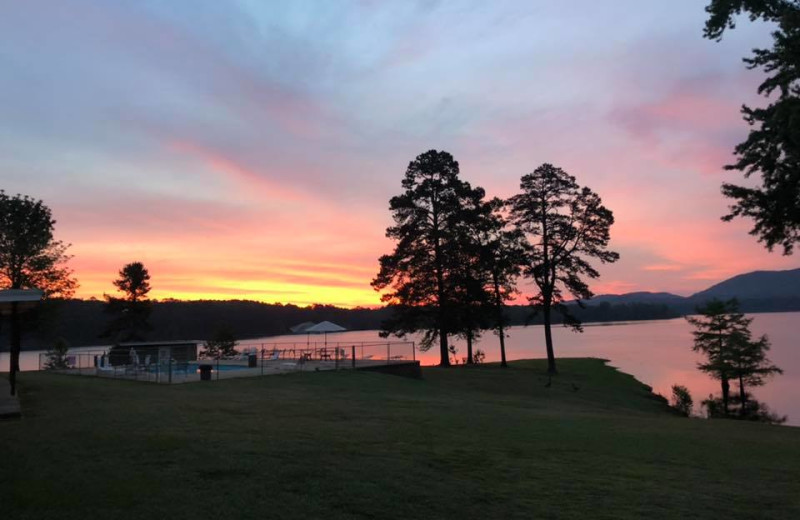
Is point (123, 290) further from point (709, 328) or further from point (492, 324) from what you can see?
point (709, 328)

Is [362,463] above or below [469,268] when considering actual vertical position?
below

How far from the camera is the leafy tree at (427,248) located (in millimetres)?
37938

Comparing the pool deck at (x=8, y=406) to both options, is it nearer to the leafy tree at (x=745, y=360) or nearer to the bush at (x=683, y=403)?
the bush at (x=683, y=403)

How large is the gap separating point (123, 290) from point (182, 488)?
65.8 metres

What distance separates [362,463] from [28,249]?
28066mm

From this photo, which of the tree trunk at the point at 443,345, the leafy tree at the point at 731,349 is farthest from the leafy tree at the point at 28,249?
the leafy tree at the point at 731,349

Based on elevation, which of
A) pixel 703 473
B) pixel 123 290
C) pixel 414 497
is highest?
pixel 123 290

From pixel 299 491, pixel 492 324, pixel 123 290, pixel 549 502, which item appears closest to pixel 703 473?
pixel 549 502

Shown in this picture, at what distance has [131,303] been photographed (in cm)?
6462

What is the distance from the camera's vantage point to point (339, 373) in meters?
24.1

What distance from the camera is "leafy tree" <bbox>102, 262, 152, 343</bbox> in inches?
2537

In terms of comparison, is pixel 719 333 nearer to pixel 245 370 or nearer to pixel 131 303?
pixel 245 370

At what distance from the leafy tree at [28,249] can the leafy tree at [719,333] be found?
39.9 m

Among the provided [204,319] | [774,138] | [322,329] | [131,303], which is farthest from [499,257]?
[204,319]
